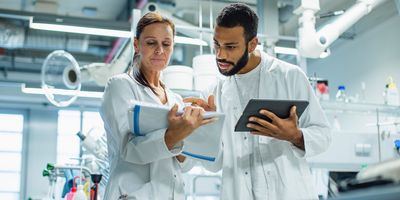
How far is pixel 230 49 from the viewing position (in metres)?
1.91

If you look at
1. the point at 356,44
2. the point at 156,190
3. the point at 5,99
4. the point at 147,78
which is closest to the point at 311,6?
the point at 147,78

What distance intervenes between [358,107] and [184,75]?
1.44m

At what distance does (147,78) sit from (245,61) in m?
0.38

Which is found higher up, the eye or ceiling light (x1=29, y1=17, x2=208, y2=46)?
ceiling light (x1=29, y1=17, x2=208, y2=46)

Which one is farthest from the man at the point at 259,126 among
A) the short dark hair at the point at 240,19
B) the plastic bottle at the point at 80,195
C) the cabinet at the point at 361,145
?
the cabinet at the point at 361,145

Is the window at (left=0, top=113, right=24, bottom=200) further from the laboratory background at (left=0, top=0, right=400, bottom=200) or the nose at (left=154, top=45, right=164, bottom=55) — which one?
the nose at (left=154, top=45, right=164, bottom=55)

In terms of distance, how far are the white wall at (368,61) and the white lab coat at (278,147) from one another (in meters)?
4.61

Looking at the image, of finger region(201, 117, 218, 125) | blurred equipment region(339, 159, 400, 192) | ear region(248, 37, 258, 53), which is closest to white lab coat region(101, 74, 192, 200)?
finger region(201, 117, 218, 125)

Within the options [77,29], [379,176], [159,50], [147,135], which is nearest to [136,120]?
[147,135]

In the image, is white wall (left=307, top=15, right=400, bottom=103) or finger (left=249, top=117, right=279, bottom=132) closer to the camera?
finger (left=249, top=117, right=279, bottom=132)

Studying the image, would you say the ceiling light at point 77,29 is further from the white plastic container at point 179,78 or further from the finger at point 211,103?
the finger at point 211,103

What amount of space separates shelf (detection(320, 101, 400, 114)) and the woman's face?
238cm

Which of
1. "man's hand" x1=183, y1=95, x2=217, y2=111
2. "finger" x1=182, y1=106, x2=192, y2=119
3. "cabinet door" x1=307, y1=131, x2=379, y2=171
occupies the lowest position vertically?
"cabinet door" x1=307, y1=131, x2=379, y2=171

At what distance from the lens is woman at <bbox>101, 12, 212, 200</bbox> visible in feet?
5.16
